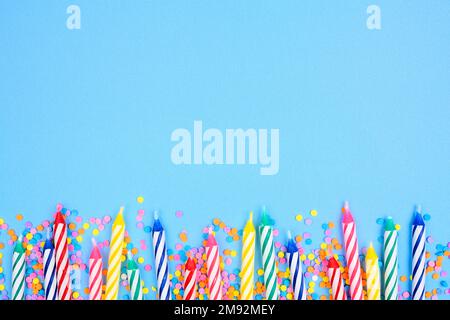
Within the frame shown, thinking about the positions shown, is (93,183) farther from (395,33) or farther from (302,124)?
(395,33)

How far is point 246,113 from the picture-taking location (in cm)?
260

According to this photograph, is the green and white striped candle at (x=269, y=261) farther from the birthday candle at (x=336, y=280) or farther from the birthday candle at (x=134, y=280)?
the birthday candle at (x=134, y=280)

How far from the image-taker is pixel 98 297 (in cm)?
255

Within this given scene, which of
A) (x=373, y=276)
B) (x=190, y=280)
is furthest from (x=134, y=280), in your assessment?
(x=373, y=276)

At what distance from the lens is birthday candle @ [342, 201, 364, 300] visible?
2.54 metres

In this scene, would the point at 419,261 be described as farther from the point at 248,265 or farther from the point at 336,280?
A: the point at 248,265

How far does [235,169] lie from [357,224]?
0.51 meters

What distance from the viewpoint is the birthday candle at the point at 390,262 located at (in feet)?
8.32

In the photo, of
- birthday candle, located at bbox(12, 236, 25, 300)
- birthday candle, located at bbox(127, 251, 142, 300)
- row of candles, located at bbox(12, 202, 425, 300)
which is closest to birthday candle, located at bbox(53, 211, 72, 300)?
row of candles, located at bbox(12, 202, 425, 300)

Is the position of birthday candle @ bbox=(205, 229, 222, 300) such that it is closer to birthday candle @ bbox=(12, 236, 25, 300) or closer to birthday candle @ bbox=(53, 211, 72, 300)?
birthday candle @ bbox=(53, 211, 72, 300)

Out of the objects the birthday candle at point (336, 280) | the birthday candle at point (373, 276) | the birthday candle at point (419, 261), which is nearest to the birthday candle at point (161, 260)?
the birthday candle at point (336, 280)

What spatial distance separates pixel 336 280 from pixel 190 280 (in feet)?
1.79
